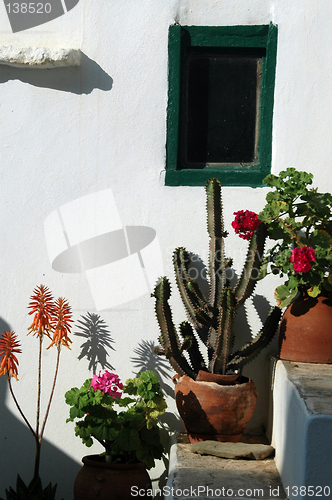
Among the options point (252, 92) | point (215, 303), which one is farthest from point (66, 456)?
point (252, 92)

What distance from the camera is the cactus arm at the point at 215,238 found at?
10.5 ft

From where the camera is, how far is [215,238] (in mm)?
3234

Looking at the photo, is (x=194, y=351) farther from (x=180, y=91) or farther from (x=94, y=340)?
(x=180, y=91)

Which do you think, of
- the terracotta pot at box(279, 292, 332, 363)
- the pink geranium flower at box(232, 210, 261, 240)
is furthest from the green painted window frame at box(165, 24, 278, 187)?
the terracotta pot at box(279, 292, 332, 363)

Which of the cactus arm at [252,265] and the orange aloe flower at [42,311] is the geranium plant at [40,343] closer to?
the orange aloe flower at [42,311]

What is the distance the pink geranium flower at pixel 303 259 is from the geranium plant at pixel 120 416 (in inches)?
44.2

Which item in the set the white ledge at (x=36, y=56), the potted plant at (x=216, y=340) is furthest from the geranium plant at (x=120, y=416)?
the white ledge at (x=36, y=56)

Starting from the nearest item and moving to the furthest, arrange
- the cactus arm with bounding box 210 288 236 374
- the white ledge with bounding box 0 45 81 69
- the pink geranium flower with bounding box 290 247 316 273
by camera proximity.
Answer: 1. the pink geranium flower with bounding box 290 247 316 273
2. the cactus arm with bounding box 210 288 236 374
3. the white ledge with bounding box 0 45 81 69

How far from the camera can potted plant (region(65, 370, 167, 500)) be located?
3.15 metres

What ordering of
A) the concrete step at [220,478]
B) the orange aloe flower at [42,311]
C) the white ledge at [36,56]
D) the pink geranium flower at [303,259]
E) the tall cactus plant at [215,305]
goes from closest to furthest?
the concrete step at [220,478] < the pink geranium flower at [303,259] < the tall cactus plant at [215,305] < the orange aloe flower at [42,311] < the white ledge at [36,56]

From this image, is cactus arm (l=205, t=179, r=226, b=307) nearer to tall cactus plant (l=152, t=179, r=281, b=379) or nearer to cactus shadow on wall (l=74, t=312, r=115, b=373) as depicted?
tall cactus plant (l=152, t=179, r=281, b=379)

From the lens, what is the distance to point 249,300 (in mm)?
3617

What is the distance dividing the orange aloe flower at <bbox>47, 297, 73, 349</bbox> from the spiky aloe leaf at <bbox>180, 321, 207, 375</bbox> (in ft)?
2.34

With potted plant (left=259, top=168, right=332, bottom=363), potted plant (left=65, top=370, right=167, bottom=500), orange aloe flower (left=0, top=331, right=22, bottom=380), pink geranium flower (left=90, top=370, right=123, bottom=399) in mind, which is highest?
potted plant (left=259, top=168, right=332, bottom=363)
